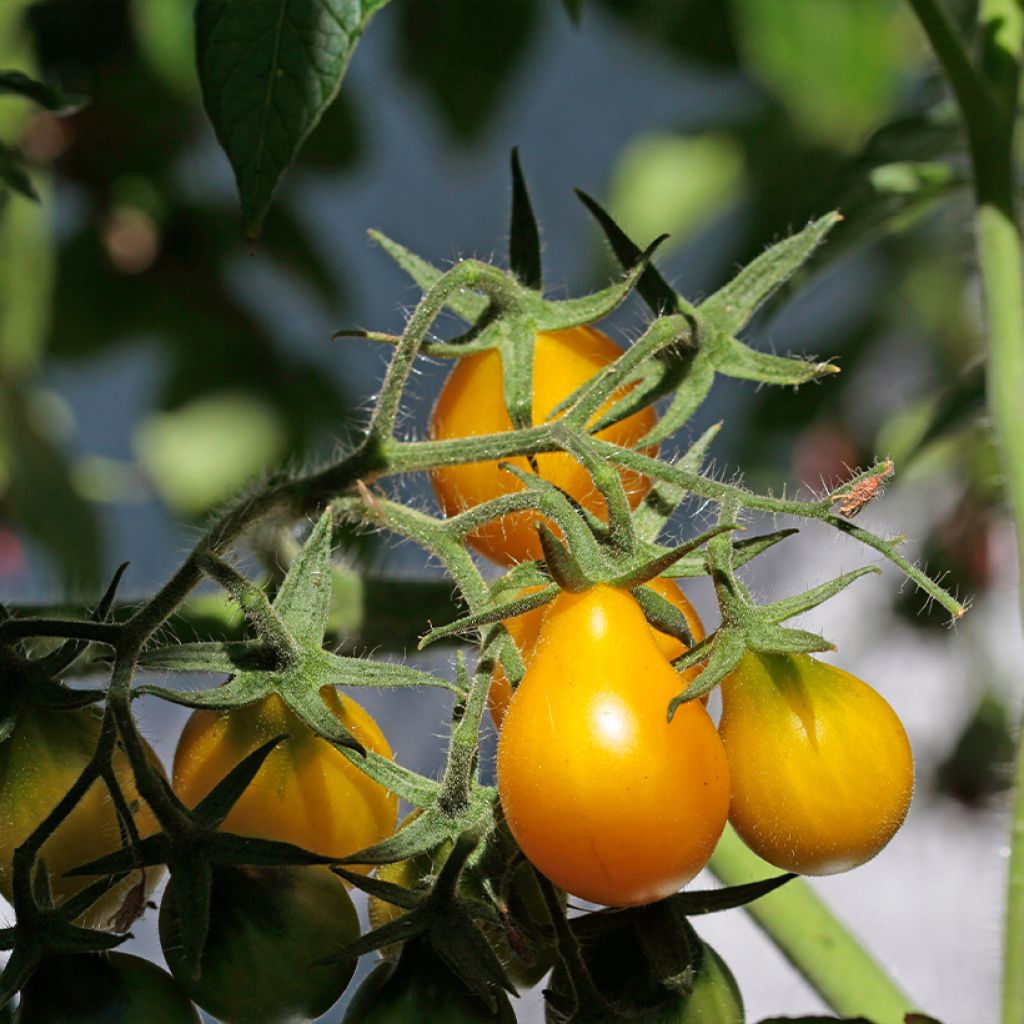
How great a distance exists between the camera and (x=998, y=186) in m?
0.78

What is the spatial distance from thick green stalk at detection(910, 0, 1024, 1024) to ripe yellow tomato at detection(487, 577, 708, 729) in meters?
0.21

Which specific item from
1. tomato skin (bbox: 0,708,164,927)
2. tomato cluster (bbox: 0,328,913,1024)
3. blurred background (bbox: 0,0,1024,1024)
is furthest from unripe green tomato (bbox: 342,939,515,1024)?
blurred background (bbox: 0,0,1024,1024)

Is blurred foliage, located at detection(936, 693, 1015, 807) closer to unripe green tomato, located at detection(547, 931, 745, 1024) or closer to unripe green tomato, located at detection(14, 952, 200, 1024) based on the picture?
unripe green tomato, located at detection(547, 931, 745, 1024)

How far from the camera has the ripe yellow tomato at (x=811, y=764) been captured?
1.67 ft

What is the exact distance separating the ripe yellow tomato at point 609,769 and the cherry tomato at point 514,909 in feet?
0.16

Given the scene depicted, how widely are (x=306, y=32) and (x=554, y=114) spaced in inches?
60.5

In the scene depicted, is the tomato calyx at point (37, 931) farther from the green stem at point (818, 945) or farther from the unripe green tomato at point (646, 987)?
the green stem at point (818, 945)

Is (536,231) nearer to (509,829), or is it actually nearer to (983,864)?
(509,829)

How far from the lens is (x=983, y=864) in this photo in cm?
158

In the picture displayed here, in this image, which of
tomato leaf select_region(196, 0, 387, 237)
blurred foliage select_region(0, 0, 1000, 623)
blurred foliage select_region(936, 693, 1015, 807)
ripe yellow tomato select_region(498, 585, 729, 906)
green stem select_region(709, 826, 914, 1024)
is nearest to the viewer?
ripe yellow tomato select_region(498, 585, 729, 906)

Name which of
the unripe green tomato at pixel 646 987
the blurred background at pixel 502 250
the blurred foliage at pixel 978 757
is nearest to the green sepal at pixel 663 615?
the unripe green tomato at pixel 646 987

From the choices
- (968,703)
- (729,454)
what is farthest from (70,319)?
(968,703)

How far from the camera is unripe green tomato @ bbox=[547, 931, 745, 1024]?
537 millimetres

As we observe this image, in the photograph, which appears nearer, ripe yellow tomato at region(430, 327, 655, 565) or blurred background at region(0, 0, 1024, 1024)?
ripe yellow tomato at region(430, 327, 655, 565)
